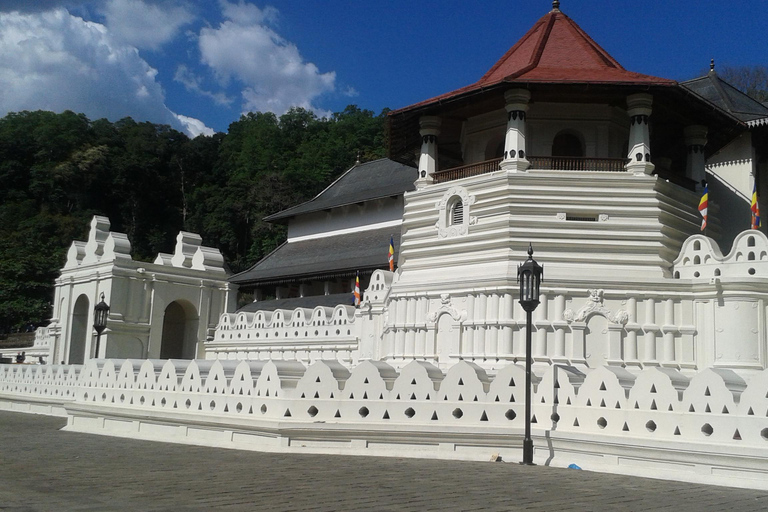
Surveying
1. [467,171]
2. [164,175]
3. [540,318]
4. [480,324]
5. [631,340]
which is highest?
[164,175]

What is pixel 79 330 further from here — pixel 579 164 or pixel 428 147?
pixel 579 164

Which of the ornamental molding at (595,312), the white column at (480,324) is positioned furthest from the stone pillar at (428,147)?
the ornamental molding at (595,312)

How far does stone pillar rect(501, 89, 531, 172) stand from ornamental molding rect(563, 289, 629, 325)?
12.0 ft

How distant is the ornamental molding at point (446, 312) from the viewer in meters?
19.4

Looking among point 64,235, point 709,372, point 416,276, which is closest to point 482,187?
point 416,276

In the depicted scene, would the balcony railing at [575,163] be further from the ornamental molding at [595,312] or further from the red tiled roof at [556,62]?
the ornamental molding at [595,312]

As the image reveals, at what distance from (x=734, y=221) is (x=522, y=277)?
1496 centimetres

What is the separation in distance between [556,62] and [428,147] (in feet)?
13.6

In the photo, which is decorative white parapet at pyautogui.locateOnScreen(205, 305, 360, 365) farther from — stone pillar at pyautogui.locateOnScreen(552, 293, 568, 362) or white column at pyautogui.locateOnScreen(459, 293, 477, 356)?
stone pillar at pyautogui.locateOnScreen(552, 293, 568, 362)

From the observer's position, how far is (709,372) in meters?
10.1

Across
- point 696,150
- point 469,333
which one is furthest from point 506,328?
point 696,150

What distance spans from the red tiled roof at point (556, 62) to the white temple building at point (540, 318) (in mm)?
84

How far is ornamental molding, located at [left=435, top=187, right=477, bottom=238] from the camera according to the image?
20453 mm

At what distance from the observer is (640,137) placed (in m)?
19.6
